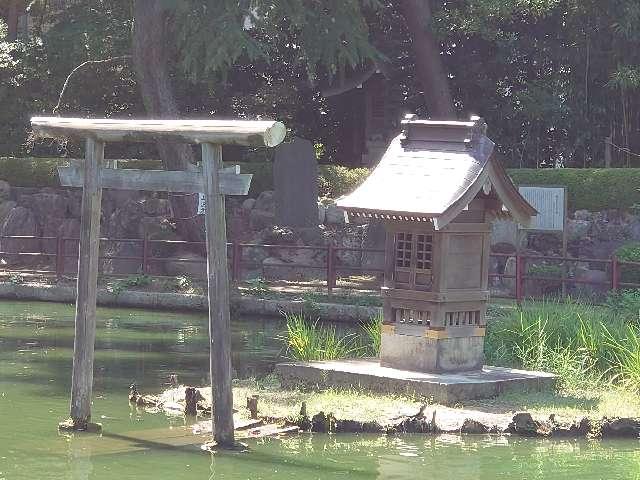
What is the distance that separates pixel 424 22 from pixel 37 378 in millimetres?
17145

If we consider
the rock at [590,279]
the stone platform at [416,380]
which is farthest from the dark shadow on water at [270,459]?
the rock at [590,279]

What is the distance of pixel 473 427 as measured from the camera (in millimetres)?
13531

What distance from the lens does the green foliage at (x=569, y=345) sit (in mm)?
15766

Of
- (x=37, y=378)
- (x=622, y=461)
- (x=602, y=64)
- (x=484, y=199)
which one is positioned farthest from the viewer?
(x=602, y=64)

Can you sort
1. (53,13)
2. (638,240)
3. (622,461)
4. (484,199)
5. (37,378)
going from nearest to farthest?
(622,461)
(484,199)
(37,378)
(638,240)
(53,13)

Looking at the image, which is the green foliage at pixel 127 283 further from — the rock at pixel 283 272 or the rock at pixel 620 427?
the rock at pixel 620 427

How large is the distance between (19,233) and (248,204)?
555 cm

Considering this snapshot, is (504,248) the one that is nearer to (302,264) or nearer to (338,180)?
(302,264)

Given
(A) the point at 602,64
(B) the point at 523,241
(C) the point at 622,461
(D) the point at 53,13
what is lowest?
(C) the point at 622,461

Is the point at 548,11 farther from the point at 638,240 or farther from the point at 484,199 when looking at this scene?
the point at 484,199

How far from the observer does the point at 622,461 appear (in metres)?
12.7

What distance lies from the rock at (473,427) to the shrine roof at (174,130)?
11.8 feet

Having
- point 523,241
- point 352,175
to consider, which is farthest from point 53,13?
point 523,241

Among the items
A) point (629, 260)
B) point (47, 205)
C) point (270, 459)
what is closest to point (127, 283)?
point (47, 205)
